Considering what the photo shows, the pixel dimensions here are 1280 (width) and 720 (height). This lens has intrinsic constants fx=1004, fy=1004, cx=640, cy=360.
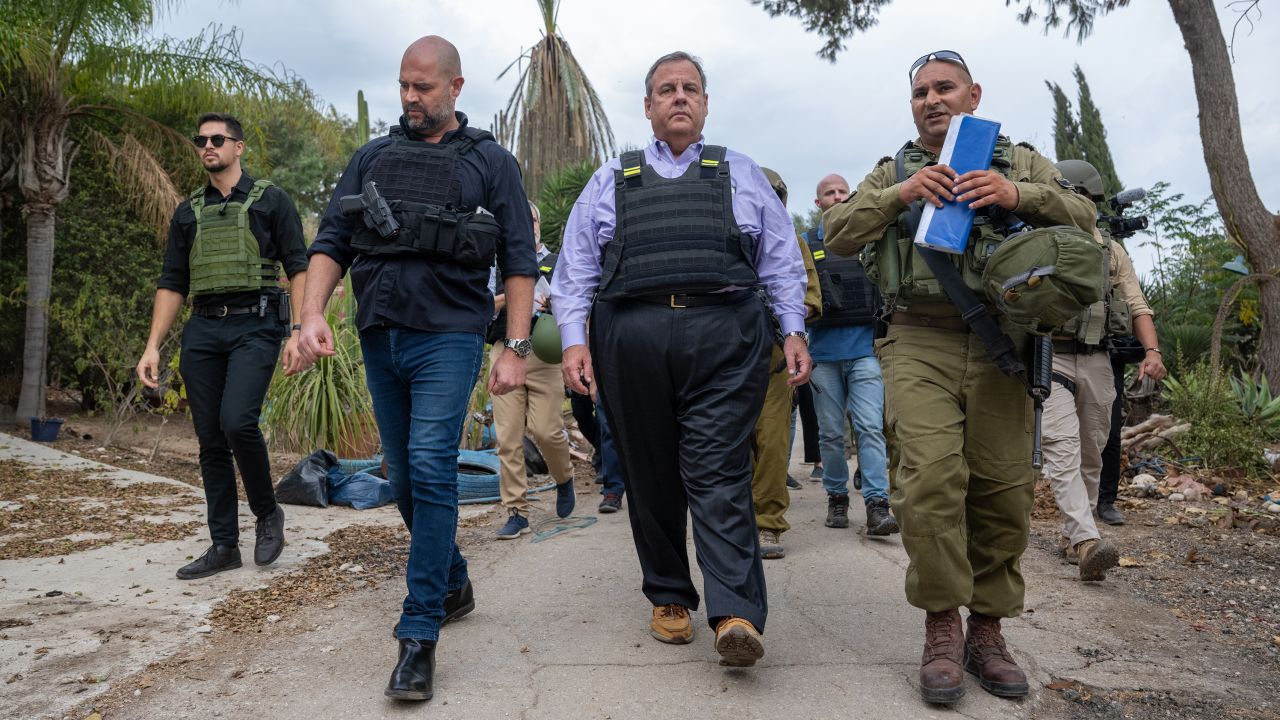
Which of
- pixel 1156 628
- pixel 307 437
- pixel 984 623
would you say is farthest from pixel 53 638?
pixel 307 437

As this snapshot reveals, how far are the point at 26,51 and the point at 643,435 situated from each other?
9.80m

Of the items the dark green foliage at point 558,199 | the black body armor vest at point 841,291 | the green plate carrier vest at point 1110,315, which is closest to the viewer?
the green plate carrier vest at point 1110,315

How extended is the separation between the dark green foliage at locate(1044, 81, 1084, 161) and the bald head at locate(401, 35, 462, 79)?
22.8m

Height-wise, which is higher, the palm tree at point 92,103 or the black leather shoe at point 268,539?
the palm tree at point 92,103

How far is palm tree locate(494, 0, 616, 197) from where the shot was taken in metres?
22.2

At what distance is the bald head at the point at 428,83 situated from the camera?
3541 millimetres

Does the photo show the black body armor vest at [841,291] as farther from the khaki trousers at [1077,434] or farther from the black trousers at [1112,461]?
the black trousers at [1112,461]

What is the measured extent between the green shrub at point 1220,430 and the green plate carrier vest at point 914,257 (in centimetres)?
619

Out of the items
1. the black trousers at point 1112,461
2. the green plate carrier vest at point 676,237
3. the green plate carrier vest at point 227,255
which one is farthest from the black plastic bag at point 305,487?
the black trousers at point 1112,461

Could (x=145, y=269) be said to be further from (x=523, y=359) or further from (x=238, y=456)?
(x=523, y=359)

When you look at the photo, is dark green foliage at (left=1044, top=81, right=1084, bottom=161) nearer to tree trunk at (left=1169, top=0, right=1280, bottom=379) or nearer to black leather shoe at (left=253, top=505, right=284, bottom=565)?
tree trunk at (left=1169, top=0, right=1280, bottom=379)

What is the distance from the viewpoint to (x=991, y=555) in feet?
11.0

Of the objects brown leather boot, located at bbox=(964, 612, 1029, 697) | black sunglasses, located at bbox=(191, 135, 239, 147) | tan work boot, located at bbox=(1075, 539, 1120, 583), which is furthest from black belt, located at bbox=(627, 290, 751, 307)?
black sunglasses, located at bbox=(191, 135, 239, 147)

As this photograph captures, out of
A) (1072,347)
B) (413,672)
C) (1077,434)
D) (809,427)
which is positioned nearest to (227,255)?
(413,672)
